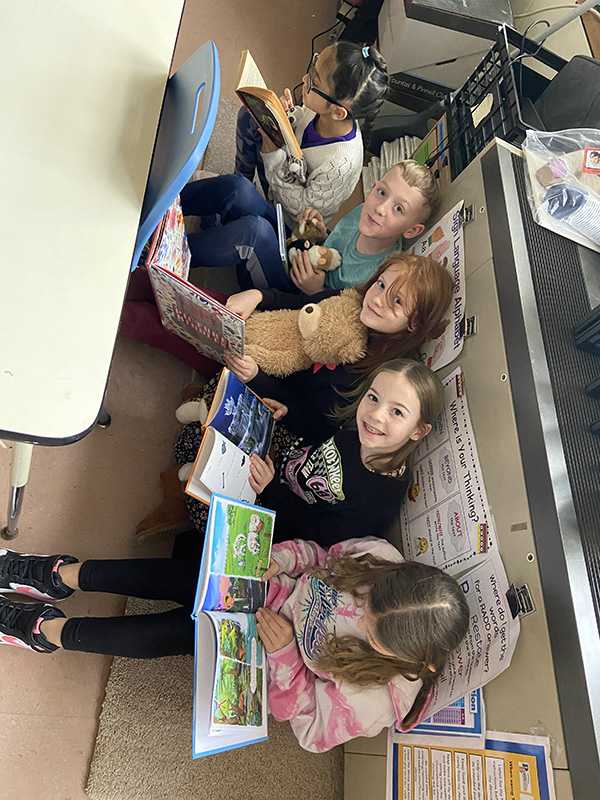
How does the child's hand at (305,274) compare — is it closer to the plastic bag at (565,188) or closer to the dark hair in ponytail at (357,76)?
the dark hair in ponytail at (357,76)

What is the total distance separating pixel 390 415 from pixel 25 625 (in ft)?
2.86

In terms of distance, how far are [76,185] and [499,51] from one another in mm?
1147

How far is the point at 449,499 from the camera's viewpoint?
1.08 meters

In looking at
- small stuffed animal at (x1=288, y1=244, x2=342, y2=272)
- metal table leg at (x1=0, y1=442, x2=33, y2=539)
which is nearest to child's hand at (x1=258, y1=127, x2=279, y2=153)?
small stuffed animal at (x1=288, y1=244, x2=342, y2=272)

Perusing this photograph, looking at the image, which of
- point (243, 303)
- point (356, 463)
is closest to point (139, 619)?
point (356, 463)

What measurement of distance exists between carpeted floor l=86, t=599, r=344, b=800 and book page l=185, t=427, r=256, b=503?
401 millimetres

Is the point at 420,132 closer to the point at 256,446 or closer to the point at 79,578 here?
the point at 256,446

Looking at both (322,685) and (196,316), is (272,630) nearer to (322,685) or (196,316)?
(322,685)

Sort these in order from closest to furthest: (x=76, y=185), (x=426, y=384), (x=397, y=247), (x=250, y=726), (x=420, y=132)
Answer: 1. (x=76, y=185)
2. (x=250, y=726)
3. (x=426, y=384)
4. (x=397, y=247)
5. (x=420, y=132)

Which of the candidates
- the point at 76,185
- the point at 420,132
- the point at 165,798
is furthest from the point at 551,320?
the point at 420,132

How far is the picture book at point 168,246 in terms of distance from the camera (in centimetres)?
106

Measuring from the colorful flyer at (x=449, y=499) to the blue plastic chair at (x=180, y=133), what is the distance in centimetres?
68

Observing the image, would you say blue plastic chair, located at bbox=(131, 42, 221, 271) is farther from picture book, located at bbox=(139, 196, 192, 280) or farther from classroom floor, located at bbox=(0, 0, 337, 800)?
classroom floor, located at bbox=(0, 0, 337, 800)

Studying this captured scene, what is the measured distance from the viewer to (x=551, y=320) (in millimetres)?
1025
